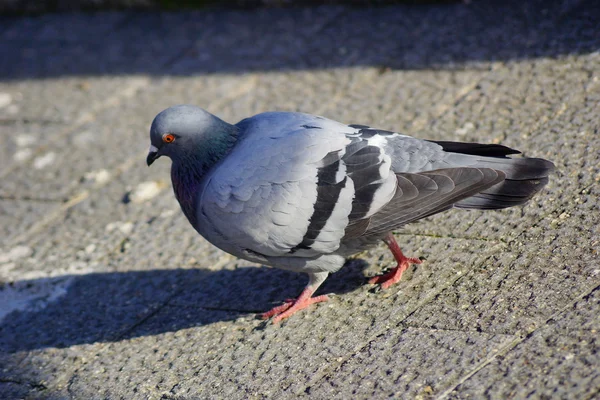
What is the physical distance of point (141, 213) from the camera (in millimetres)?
5000

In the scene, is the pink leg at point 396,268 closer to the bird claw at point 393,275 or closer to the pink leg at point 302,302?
the bird claw at point 393,275

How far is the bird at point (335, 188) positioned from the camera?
3439 millimetres

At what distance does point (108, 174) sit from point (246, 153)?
2.19 m

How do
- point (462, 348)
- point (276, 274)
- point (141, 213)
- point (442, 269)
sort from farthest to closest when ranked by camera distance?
1. point (141, 213)
2. point (276, 274)
3. point (442, 269)
4. point (462, 348)

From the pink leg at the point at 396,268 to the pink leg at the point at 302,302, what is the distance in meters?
0.29

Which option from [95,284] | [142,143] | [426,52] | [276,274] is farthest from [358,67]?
[95,284]

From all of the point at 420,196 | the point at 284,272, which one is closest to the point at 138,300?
the point at 284,272

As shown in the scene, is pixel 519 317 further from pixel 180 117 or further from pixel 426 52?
pixel 426 52

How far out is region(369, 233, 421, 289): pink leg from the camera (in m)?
3.74

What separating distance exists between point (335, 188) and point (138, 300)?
1.51 metres

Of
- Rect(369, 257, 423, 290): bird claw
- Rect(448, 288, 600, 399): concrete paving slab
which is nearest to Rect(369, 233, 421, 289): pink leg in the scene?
Rect(369, 257, 423, 290): bird claw

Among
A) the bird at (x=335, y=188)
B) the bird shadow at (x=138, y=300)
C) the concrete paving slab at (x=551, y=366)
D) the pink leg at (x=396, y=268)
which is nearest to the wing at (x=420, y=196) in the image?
the bird at (x=335, y=188)

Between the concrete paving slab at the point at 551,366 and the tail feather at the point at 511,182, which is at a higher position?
the tail feather at the point at 511,182

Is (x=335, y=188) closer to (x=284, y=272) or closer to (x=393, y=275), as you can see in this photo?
(x=393, y=275)
